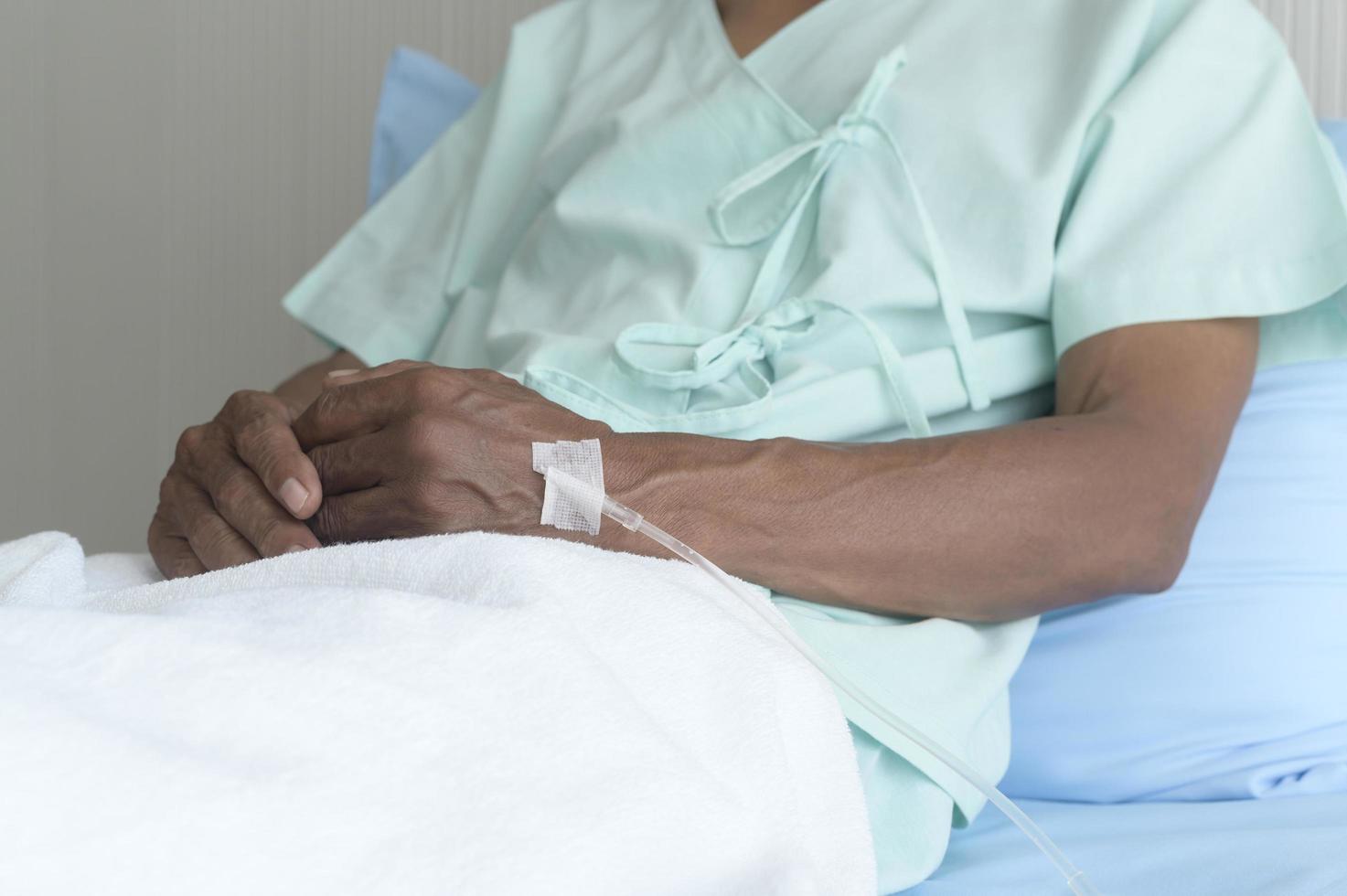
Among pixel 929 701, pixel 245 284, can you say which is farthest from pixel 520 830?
pixel 245 284

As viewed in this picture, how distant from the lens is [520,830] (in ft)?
1.40

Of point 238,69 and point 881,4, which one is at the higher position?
point 881,4

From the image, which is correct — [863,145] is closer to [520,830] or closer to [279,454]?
[279,454]

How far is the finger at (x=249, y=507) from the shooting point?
74 centimetres

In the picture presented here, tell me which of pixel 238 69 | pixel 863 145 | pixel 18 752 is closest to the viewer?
pixel 18 752

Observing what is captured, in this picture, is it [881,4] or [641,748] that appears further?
[881,4]

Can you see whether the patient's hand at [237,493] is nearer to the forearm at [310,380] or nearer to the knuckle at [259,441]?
the knuckle at [259,441]

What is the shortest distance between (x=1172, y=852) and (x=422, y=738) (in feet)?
1.58

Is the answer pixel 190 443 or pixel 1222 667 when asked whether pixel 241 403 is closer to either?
pixel 190 443

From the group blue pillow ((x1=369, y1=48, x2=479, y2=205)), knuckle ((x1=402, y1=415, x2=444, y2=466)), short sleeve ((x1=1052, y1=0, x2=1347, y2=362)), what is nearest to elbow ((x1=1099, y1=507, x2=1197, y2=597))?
short sleeve ((x1=1052, y1=0, x2=1347, y2=362))

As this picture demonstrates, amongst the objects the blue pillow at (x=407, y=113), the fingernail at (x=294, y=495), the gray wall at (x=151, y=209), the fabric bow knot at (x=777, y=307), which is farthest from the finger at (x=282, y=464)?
the gray wall at (x=151, y=209)

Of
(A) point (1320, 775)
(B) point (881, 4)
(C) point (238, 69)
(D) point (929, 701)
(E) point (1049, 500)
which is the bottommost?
(A) point (1320, 775)

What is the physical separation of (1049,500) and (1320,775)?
30cm

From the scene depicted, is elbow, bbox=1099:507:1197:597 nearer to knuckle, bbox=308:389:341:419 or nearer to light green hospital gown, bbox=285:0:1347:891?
light green hospital gown, bbox=285:0:1347:891
